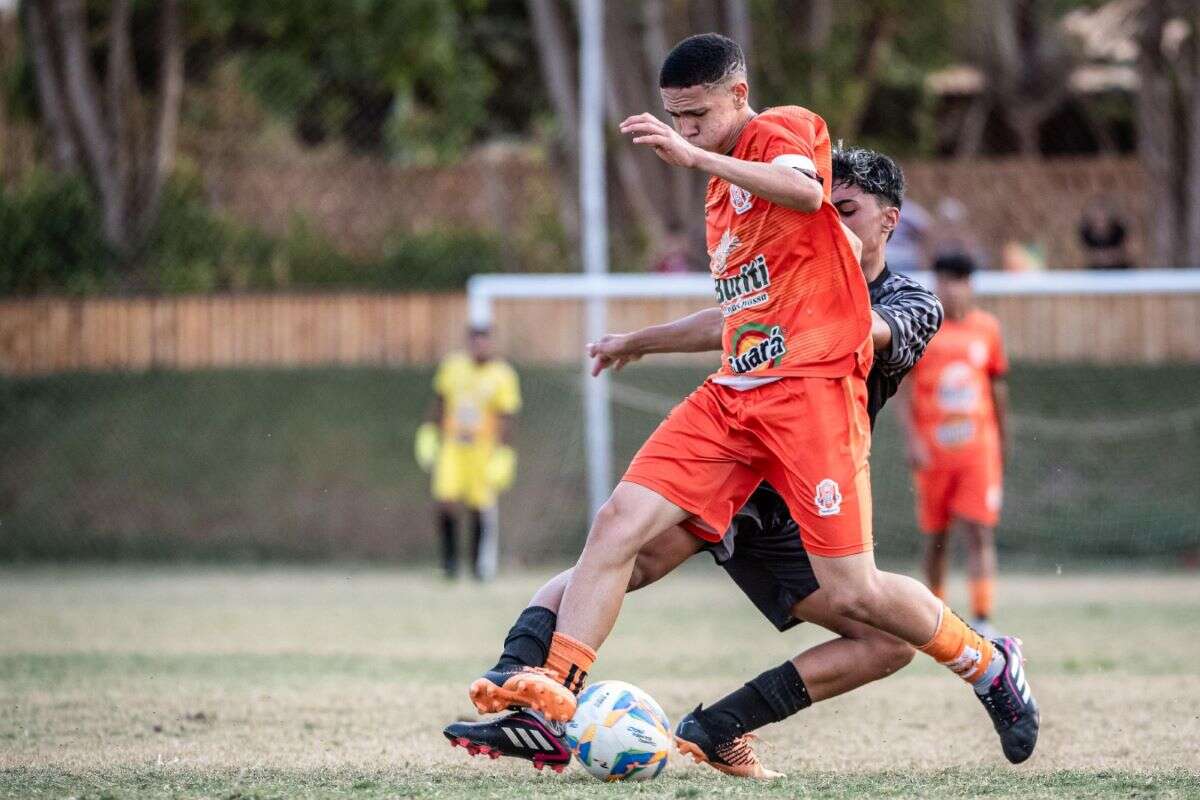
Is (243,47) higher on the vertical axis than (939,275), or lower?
higher

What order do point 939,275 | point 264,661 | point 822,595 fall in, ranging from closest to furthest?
point 822,595 < point 264,661 < point 939,275

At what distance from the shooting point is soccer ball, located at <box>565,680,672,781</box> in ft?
16.1

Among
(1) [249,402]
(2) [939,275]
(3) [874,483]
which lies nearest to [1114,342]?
(3) [874,483]

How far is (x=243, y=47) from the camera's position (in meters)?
20.8

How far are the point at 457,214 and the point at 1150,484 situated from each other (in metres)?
7.94

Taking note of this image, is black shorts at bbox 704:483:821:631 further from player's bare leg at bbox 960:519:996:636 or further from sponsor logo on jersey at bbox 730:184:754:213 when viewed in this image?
player's bare leg at bbox 960:519:996:636

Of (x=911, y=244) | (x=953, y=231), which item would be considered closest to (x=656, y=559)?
(x=953, y=231)

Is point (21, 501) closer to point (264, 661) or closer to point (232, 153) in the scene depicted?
point (232, 153)

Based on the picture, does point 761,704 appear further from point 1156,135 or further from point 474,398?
point 1156,135

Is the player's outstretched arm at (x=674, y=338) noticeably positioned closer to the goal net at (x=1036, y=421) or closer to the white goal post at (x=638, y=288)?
the white goal post at (x=638, y=288)

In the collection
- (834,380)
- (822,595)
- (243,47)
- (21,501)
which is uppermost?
(243,47)

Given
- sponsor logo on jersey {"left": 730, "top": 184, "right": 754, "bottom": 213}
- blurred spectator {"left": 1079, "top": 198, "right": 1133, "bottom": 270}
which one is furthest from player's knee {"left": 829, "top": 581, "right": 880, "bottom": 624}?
blurred spectator {"left": 1079, "top": 198, "right": 1133, "bottom": 270}

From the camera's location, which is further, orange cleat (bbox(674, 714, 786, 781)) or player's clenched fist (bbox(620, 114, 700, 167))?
orange cleat (bbox(674, 714, 786, 781))

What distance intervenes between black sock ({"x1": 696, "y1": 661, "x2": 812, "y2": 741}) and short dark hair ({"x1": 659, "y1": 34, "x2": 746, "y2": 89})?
1.85 metres
